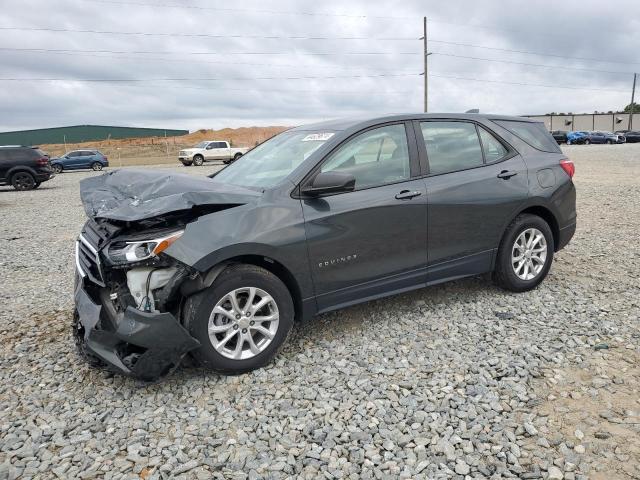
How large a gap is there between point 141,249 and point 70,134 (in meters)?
63.6

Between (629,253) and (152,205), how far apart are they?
5.88m

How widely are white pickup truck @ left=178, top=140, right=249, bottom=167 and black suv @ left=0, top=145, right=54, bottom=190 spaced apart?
46.5 feet

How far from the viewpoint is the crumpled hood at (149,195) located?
10.3 feet

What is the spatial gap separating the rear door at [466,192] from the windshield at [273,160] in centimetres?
101

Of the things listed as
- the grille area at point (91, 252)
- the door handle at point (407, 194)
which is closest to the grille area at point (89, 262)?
the grille area at point (91, 252)

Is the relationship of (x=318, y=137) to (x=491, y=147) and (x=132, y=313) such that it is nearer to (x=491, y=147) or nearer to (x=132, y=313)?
(x=491, y=147)

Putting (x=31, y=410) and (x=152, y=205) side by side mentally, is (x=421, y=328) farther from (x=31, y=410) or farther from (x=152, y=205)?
(x=31, y=410)

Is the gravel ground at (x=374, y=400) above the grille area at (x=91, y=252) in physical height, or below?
below

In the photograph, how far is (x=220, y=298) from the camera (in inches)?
127

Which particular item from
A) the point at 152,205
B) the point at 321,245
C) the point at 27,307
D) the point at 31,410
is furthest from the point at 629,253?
the point at 27,307

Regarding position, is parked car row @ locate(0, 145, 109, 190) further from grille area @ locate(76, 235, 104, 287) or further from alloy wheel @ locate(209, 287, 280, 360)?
alloy wheel @ locate(209, 287, 280, 360)

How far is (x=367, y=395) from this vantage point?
3.13 meters

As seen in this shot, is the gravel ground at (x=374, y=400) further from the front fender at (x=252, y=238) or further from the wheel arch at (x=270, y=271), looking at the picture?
the front fender at (x=252, y=238)

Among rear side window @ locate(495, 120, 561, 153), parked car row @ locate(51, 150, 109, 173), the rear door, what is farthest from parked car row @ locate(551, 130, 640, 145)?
the rear door
